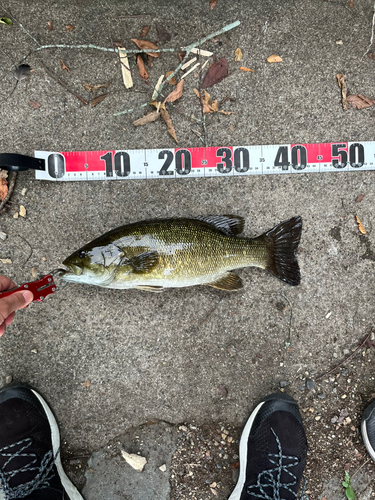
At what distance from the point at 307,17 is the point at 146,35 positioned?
1.71 meters

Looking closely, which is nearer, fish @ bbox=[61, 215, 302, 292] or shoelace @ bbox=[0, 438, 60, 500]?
fish @ bbox=[61, 215, 302, 292]

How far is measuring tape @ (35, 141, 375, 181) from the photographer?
11.4 feet

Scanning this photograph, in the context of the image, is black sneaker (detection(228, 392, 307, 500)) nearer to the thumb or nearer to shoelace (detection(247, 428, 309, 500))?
shoelace (detection(247, 428, 309, 500))

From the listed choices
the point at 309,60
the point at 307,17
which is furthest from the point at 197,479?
the point at 307,17

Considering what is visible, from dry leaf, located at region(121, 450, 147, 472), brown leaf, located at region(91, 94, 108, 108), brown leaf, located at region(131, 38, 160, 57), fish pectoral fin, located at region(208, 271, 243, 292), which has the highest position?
brown leaf, located at region(131, 38, 160, 57)

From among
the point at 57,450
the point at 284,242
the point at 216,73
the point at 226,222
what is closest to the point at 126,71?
the point at 216,73

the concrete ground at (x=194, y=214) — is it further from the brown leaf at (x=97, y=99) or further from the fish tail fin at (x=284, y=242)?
the fish tail fin at (x=284, y=242)

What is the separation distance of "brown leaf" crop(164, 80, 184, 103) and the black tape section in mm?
1500

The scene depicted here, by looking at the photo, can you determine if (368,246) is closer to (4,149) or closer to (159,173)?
(159,173)

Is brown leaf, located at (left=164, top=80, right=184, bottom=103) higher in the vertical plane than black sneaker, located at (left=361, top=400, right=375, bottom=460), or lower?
higher

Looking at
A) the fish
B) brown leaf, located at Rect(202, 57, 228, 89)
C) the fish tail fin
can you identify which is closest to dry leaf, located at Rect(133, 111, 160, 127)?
brown leaf, located at Rect(202, 57, 228, 89)

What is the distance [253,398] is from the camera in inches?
140

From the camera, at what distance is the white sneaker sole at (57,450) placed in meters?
3.41

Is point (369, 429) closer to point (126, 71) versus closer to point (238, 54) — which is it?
point (238, 54)
